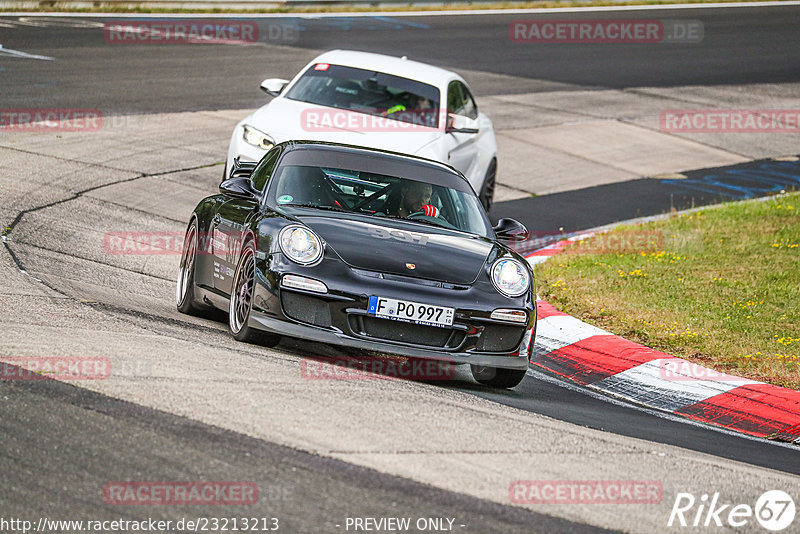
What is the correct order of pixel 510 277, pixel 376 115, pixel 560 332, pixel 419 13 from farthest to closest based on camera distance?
pixel 419 13 → pixel 376 115 → pixel 560 332 → pixel 510 277

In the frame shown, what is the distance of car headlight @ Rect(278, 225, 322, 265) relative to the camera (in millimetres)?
7238

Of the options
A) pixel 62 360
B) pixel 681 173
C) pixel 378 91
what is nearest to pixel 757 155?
pixel 681 173

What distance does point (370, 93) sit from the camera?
1317 cm

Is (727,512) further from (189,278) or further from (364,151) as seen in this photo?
(189,278)

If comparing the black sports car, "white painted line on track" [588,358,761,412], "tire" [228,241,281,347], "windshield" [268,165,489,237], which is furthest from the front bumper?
"white painted line on track" [588,358,761,412]

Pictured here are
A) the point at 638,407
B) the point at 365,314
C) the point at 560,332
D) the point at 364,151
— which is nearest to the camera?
the point at 365,314

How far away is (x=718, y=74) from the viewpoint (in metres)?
26.3

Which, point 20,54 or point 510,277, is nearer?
point 510,277

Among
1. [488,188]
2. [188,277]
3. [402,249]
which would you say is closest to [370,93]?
[488,188]

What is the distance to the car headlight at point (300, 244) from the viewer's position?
724cm

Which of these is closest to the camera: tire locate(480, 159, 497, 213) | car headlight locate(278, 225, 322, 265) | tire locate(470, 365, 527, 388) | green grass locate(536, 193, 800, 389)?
car headlight locate(278, 225, 322, 265)

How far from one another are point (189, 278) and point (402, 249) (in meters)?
2.05

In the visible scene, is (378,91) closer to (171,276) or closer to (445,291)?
(171,276)

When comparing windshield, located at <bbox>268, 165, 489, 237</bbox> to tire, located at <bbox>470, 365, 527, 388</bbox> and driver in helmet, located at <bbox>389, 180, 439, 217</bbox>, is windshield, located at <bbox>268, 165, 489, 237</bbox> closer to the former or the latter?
driver in helmet, located at <bbox>389, 180, 439, 217</bbox>
